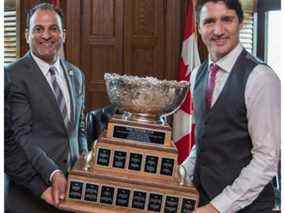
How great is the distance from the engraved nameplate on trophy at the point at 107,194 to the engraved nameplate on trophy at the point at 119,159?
0.07 m

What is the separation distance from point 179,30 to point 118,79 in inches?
91.0

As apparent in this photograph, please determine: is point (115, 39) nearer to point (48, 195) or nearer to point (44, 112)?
point (44, 112)

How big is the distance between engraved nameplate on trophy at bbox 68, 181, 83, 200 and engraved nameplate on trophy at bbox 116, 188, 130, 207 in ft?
0.40

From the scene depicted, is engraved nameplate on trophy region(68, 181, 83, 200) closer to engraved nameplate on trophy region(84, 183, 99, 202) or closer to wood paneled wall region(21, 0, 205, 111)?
engraved nameplate on trophy region(84, 183, 99, 202)

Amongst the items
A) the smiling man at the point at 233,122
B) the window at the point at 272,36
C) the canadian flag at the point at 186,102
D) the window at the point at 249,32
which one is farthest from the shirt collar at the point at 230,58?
the window at the point at 249,32

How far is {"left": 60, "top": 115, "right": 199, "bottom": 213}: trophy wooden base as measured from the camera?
1.37m

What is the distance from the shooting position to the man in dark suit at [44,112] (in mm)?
1515

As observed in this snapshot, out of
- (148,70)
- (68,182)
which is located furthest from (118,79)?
(148,70)

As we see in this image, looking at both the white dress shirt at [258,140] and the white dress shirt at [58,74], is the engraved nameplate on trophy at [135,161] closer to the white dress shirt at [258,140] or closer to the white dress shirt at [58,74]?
the white dress shirt at [258,140]

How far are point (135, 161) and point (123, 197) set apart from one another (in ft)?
0.38

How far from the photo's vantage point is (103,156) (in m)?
1.41

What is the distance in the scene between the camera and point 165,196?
137 centimetres

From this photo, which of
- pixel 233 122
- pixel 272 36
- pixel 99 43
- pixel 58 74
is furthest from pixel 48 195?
pixel 272 36

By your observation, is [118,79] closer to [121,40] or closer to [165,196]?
[165,196]
